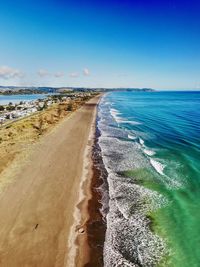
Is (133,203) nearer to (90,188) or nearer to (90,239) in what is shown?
(90,188)

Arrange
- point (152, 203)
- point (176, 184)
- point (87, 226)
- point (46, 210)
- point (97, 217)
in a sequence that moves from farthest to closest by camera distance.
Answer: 1. point (176, 184)
2. point (152, 203)
3. point (46, 210)
4. point (97, 217)
5. point (87, 226)

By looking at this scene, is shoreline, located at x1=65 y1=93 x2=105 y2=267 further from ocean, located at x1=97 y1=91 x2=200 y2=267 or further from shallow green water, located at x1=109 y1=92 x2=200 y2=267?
shallow green water, located at x1=109 y1=92 x2=200 y2=267

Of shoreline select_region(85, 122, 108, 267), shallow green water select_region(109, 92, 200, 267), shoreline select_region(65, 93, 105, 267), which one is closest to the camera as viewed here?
shoreline select_region(65, 93, 105, 267)

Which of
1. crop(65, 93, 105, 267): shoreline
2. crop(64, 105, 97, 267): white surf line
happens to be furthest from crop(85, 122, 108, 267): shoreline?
crop(64, 105, 97, 267): white surf line

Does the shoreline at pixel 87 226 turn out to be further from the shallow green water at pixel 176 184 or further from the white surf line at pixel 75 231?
the shallow green water at pixel 176 184

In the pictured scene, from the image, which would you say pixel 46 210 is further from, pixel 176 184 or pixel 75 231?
pixel 176 184

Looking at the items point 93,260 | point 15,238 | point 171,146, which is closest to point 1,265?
point 15,238

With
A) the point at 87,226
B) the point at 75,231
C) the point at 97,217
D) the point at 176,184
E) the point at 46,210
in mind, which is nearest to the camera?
the point at 75,231

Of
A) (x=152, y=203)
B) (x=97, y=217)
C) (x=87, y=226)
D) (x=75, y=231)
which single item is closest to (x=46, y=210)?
(x=75, y=231)
